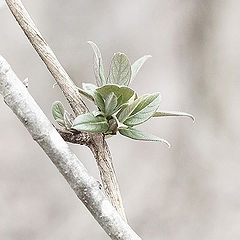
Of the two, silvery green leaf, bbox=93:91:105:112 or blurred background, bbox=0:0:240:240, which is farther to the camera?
blurred background, bbox=0:0:240:240

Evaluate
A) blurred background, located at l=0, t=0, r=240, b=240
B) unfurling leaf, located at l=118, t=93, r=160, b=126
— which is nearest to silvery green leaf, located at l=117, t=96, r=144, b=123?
unfurling leaf, located at l=118, t=93, r=160, b=126

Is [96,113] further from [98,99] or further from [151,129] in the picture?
[151,129]

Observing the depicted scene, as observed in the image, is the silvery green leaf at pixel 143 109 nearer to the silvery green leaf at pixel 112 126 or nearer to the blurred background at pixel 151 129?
the silvery green leaf at pixel 112 126

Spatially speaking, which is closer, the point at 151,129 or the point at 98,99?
the point at 98,99

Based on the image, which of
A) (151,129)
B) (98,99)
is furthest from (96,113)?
(151,129)

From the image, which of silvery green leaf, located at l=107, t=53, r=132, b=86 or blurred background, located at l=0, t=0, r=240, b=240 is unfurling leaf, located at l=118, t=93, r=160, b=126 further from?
blurred background, located at l=0, t=0, r=240, b=240

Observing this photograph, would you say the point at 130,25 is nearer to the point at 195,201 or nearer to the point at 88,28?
the point at 88,28

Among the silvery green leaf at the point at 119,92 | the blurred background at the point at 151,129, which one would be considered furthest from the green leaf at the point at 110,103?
the blurred background at the point at 151,129

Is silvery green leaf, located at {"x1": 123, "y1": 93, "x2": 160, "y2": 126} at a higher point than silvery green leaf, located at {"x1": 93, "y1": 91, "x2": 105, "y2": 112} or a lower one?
lower
